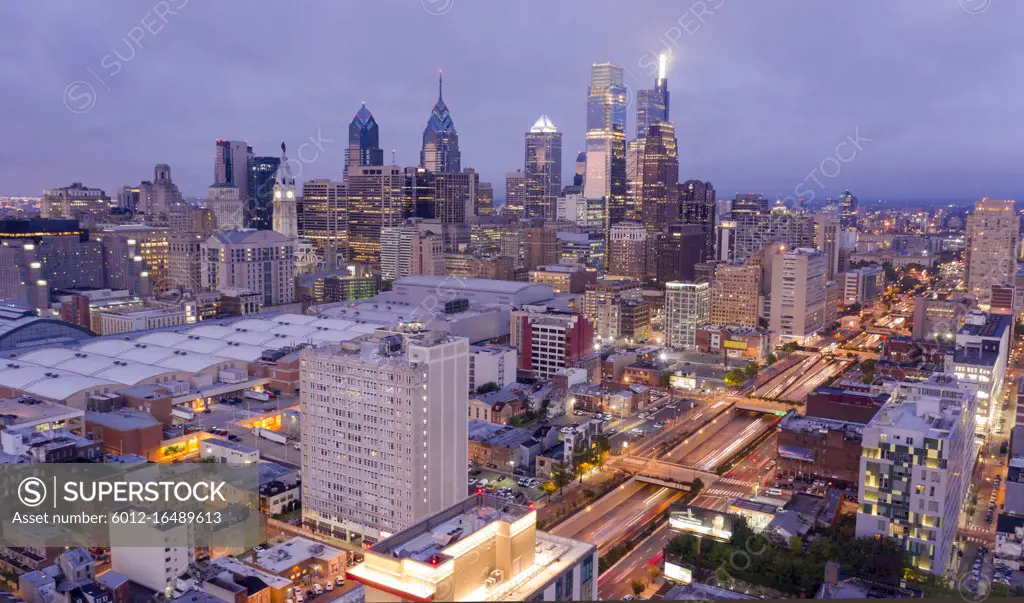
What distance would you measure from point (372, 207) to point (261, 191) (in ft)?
31.6

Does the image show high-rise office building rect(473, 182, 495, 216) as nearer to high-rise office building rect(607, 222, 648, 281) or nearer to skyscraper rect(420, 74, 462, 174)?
skyscraper rect(420, 74, 462, 174)

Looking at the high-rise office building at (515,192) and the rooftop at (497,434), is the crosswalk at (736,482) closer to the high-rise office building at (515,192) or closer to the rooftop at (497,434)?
the rooftop at (497,434)

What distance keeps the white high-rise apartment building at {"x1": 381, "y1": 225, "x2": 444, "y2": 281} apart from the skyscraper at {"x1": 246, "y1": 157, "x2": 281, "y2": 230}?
40.0 feet

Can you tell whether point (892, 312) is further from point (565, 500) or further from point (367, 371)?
point (367, 371)

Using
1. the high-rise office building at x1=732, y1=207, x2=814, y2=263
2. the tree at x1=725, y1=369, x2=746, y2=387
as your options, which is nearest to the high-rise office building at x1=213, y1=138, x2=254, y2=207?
the high-rise office building at x1=732, y1=207, x2=814, y2=263

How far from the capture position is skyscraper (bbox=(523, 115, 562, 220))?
172 feet

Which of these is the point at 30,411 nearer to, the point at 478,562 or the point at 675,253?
the point at 478,562

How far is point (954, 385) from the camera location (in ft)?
35.4

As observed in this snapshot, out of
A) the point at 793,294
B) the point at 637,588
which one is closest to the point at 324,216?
the point at 793,294

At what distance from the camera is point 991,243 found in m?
26.2

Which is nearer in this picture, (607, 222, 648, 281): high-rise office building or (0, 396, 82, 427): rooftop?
(0, 396, 82, 427): rooftop

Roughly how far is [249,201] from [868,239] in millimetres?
33162

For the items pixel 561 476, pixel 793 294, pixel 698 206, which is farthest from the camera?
pixel 698 206

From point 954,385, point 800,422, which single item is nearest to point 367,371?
point 800,422
